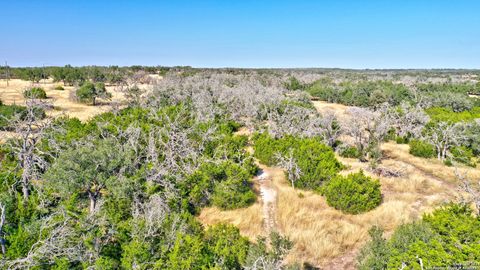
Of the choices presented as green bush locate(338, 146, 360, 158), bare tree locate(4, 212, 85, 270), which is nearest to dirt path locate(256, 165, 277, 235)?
green bush locate(338, 146, 360, 158)

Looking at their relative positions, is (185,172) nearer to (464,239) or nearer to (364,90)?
(464,239)

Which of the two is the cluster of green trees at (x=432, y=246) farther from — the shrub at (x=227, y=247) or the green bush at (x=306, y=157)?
the green bush at (x=306, y=157)

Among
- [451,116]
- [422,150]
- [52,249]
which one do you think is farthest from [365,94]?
[52,249]

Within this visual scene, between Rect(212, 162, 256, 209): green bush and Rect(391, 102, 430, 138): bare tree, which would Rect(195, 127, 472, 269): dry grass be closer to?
Rect(212, 162, 256, 209): green bush

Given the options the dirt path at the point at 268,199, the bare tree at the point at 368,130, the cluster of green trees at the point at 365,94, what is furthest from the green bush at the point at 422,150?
the cluster of green trees at the point at 365,94

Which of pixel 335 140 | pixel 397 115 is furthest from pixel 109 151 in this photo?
pixel 397 115

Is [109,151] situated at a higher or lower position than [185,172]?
higher
